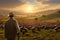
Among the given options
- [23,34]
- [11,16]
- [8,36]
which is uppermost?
[11,16]

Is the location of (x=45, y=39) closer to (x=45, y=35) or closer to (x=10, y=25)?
(x=45, y=35)

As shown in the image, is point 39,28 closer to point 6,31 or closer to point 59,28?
point 59,28

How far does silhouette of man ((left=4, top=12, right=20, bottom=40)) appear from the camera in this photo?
1482 cm

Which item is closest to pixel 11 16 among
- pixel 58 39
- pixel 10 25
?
pixel 10 25

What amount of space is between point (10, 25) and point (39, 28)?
15.8 meters

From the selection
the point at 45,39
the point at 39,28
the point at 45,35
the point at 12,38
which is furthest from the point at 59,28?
the point at 12,38

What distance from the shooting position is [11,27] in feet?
49.1

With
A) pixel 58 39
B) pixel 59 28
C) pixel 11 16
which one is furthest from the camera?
pixel 59 28

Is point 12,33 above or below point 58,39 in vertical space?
above

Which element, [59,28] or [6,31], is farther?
[59,28]

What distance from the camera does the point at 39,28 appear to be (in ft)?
100

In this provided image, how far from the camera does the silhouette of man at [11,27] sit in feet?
48.6

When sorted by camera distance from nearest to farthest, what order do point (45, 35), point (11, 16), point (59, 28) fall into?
point (11, 16) → point (45, 35) → point (59, 28)

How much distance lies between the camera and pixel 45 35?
82.7ft
